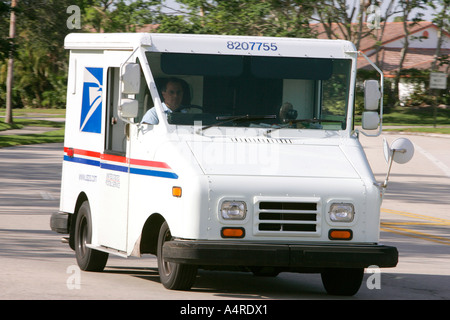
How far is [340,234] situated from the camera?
28.5 feet

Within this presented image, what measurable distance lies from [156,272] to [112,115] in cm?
179

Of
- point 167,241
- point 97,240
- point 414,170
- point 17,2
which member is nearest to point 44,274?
point 97,240

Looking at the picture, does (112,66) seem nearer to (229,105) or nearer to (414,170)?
(229,105)

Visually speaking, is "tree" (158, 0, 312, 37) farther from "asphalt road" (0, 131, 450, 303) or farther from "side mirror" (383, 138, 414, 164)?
"side mirror" (383, 138, 414, 164)

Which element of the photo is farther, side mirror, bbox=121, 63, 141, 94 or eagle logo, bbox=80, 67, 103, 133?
eagle logo, bbox=80, 67, 103, 133

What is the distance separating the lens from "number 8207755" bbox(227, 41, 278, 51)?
31.7 feet

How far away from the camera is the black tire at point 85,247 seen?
10.5 m

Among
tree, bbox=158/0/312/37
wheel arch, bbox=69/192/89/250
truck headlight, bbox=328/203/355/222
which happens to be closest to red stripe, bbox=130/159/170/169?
truck headlight, bbox=328/203/355/222

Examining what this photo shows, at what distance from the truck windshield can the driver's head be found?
3 cm

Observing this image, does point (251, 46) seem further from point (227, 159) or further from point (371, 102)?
point (227, 159)

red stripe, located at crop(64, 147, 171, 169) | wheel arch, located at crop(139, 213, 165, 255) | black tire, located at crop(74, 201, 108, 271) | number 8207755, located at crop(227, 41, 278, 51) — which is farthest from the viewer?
black tire, located at crop(74, 201, 108, 271)

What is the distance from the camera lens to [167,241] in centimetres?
870

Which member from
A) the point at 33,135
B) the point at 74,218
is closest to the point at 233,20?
the point at 33,135
